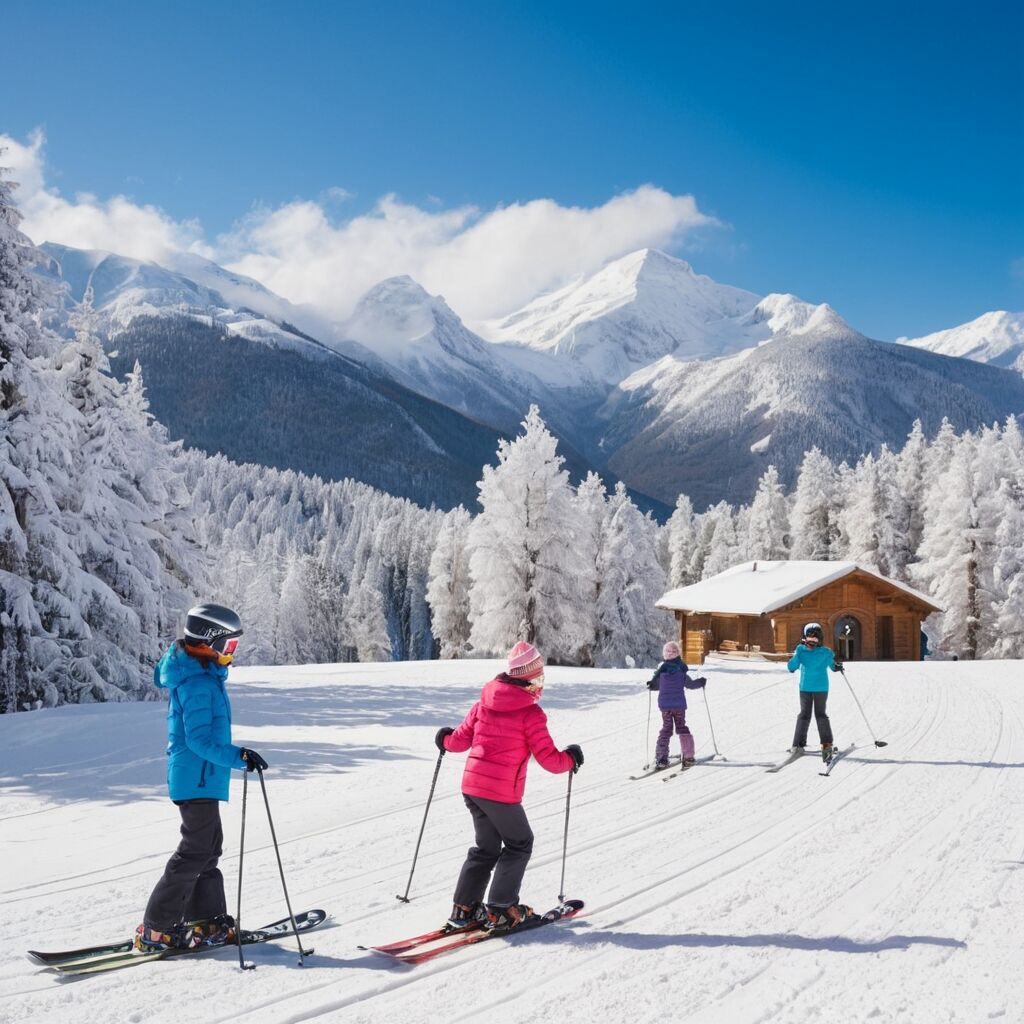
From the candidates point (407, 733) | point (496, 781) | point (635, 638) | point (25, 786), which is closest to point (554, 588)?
point (635, 638)

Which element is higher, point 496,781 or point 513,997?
point 496,781

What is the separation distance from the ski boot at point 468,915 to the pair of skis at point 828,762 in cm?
629

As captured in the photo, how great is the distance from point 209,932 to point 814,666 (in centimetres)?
897

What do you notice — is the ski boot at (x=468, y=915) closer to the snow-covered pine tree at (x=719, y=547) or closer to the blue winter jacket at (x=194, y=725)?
the blue winter jacket at (x=194, y=725)

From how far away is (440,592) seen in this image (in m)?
51.4

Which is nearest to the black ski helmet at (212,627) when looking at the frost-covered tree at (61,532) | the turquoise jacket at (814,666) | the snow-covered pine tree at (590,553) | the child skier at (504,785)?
the child skier at (504,785)

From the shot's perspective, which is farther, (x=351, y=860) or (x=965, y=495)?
(x=965, y=495)

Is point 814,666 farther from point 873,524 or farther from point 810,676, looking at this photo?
point 873,524

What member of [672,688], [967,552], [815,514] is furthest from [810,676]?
[815,514]

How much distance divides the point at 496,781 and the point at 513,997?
127 cm

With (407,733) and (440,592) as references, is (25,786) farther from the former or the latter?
(440,592)

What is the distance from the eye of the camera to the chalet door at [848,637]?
34188mm

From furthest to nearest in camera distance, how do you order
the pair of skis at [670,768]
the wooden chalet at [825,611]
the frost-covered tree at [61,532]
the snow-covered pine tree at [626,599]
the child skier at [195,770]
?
1. the snow-covered pine tree at [626,599]
2. the wooden chalet at [825,611]
3. the frost-covered tree at [61,532]
4. the pair of skis at [670,768]
5. the child skier at [195,770]

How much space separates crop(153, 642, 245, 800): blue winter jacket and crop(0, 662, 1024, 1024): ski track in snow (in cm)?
103
